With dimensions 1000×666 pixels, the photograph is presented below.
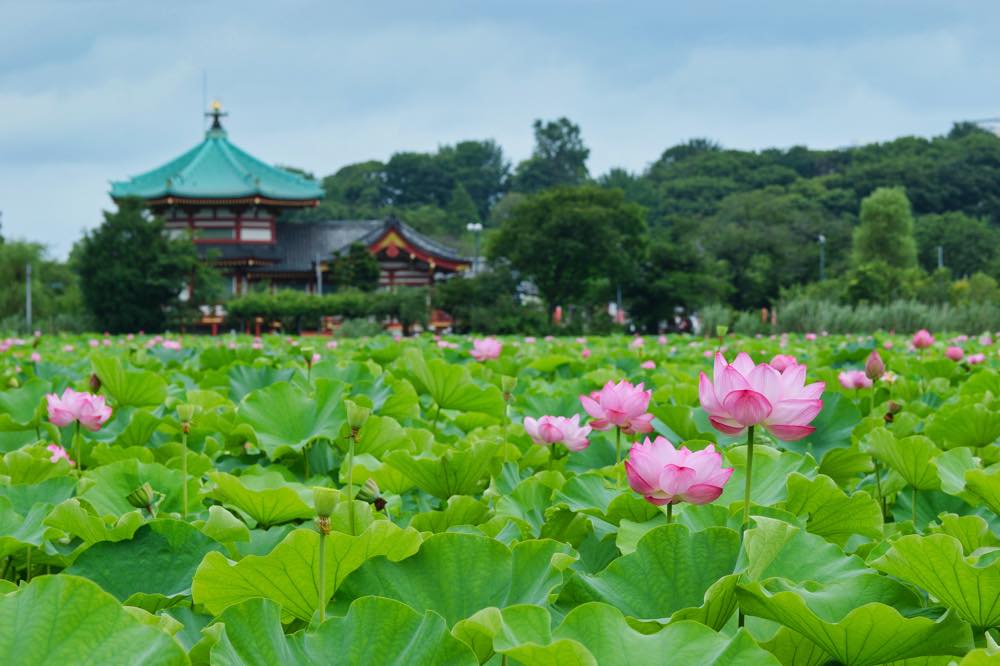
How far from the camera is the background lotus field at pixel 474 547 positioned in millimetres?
594

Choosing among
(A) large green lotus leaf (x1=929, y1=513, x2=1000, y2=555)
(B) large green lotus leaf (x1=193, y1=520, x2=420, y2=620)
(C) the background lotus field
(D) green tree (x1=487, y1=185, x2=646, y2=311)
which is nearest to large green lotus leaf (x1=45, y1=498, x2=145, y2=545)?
(C) the background lotus field

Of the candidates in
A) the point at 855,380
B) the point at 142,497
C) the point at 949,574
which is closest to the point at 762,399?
the point at 949,574

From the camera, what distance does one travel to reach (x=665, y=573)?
0.78 m

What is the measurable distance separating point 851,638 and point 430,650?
0.27 meters

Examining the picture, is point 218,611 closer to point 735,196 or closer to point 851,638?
point 851,638

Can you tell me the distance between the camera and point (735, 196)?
1656 inches

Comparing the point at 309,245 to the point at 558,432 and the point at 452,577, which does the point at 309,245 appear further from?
the point at 452,577

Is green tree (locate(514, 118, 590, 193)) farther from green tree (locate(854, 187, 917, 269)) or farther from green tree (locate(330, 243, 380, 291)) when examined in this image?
green tree (locate(330, 243, 380, 291))

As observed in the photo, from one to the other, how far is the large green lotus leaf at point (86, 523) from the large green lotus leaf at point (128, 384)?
1011 mm

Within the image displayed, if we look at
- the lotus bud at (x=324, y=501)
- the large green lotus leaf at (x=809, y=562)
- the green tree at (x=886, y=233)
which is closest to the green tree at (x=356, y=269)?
the green tree at (x=886, y=233)

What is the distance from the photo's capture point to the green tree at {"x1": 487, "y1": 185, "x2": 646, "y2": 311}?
21406 mm

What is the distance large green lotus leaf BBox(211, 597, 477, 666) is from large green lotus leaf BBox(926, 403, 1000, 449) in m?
1.27

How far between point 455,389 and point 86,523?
1.09m

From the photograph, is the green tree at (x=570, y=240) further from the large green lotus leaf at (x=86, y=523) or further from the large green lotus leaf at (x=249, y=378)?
the large green lotus leaf at (x=86, y=523)
